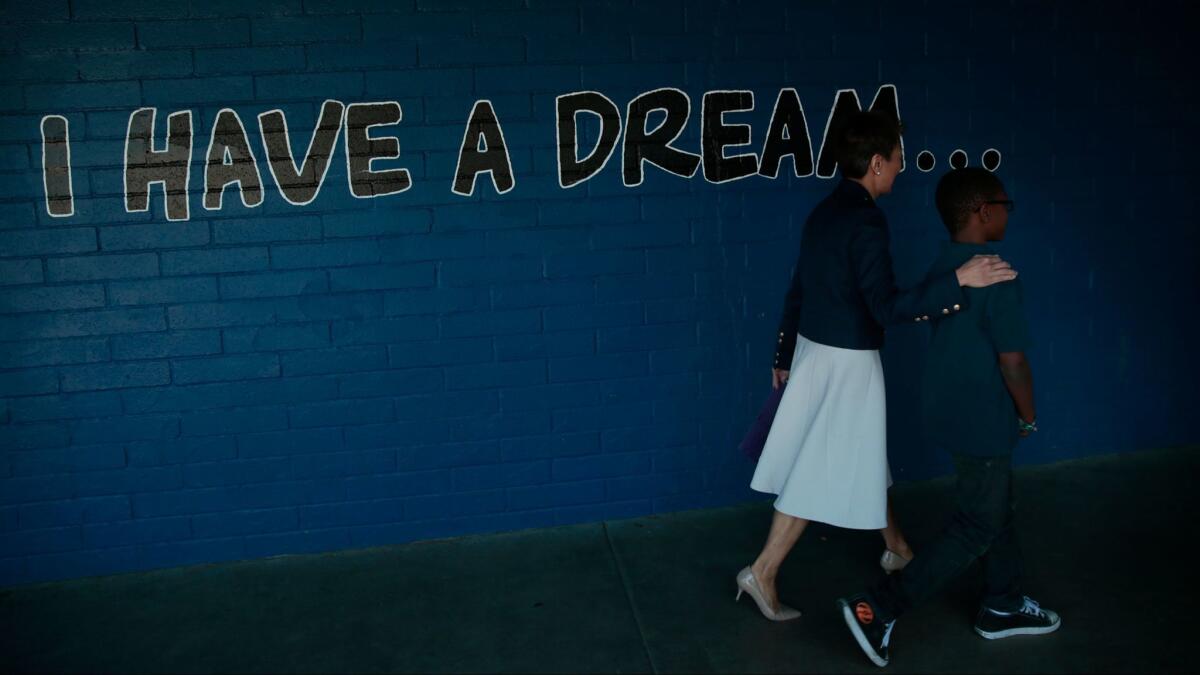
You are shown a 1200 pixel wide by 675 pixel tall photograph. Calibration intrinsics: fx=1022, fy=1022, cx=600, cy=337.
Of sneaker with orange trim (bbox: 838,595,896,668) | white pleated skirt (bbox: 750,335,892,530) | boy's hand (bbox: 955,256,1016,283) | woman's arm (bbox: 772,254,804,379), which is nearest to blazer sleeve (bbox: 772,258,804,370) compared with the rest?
woman's arm (bbox: 772,254,804,379)

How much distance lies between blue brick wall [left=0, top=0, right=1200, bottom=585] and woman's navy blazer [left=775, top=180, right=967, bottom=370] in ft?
3.94

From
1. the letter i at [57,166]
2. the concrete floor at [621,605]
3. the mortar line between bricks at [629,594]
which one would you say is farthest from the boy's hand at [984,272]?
the letter i at [57,166]

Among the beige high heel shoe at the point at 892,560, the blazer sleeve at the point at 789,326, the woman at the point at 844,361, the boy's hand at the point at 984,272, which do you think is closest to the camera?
the boy's hand at the point at 984,272

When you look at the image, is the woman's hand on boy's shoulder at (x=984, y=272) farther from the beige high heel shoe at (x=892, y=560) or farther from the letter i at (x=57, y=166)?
the letter i at (x=57, y=166)

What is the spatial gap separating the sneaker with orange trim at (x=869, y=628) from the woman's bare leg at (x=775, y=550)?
0.40 meters

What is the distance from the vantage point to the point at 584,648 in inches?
156

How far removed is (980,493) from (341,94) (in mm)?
3228

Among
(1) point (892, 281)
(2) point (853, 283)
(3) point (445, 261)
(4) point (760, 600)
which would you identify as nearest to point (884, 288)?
(1) point (892, 281)

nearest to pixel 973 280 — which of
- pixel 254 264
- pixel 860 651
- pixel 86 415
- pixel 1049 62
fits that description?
pixel 860 651

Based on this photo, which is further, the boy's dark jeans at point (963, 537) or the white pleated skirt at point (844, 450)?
the white pleated skirt at point (844, 450)

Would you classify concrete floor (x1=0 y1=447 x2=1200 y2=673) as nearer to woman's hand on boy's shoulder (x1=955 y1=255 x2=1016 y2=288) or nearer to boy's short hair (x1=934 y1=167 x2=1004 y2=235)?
woman's hand on boy's shoulder (x1=955 y1=255 x2=1016 y2=288)

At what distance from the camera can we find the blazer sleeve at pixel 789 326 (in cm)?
423

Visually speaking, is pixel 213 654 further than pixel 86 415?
No

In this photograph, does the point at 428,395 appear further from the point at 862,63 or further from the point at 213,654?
the point at 862,63
